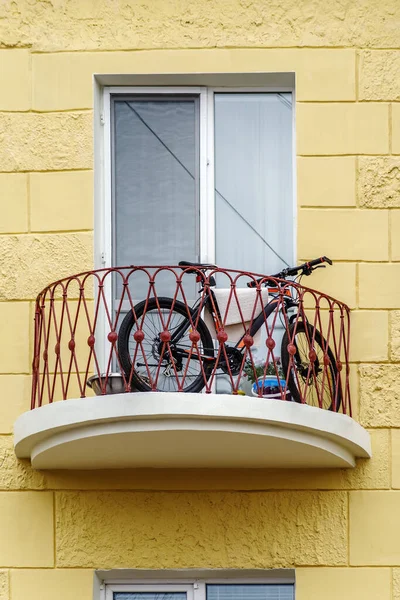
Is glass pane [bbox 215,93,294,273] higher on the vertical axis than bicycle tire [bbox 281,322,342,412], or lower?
higher

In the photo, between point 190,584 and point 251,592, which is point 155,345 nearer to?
point 190,584

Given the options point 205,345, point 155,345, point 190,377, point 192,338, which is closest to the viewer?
point 192,338

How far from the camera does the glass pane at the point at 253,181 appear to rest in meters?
11.1

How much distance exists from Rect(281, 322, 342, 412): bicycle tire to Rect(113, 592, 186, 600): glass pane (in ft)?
5.10

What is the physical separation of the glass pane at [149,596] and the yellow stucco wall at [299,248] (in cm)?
26

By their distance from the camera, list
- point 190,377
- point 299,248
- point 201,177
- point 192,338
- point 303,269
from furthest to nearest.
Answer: point 201,177 < point 299,248 < point 190,377 < point 303,269 < point 192,338

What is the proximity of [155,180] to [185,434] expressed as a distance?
7.66 feet

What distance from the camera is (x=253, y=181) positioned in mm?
11219

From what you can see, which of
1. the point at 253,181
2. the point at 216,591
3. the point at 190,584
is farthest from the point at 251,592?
the point at 253,181

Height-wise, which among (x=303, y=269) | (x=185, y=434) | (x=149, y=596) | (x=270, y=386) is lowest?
(x=149, y=596)

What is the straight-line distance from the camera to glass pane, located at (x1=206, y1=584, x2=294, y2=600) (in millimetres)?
10352

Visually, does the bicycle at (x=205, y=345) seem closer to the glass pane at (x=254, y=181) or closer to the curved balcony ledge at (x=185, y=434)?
the curved balcony ledge at (x=185, y=434)

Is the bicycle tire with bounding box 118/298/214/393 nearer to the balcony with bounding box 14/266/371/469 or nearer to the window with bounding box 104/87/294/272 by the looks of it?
the balcony with bounding box 14/266/371/469

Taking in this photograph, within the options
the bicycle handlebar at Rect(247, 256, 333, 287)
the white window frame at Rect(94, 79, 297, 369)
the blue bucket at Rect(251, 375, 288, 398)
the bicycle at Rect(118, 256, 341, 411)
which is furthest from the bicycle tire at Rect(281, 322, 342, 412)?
the white window frame at Rect(94, 79, 297, 369)
